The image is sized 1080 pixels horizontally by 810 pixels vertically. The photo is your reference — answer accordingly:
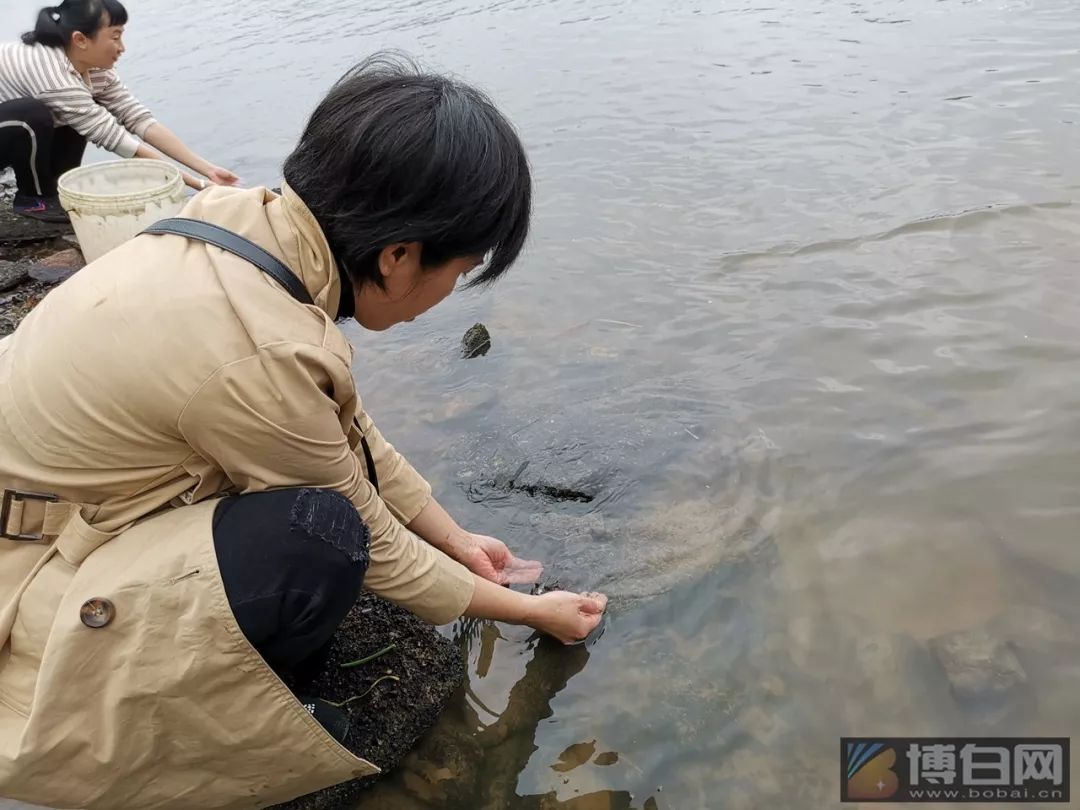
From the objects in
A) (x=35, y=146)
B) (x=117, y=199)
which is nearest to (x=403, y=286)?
(x=117, y=199)

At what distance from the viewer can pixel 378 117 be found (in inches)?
63.7

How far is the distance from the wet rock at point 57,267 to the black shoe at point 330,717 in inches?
140

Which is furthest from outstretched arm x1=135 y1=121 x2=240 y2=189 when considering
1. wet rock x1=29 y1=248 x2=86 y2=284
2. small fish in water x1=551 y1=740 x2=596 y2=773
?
small fish in water x1=551 y1=740 x2=596 y2=773

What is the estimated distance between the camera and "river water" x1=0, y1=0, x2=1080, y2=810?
224cm

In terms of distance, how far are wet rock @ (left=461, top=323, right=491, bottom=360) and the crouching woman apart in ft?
7.17

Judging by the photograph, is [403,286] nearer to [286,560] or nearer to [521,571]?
[286,560]

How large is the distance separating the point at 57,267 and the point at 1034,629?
489cm

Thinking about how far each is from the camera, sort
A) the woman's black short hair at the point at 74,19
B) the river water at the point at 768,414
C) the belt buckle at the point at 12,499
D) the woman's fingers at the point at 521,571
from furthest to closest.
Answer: the woman's black short hair at the point at 74,19, the woman's fingers at the point at 521,571, the river water at the point at 768,414, the belt buckle at the point at 12,499

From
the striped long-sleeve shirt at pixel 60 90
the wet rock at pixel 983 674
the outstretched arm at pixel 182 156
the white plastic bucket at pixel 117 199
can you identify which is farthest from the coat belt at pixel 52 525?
the striped long-sleeve shirt at pixel 60 90

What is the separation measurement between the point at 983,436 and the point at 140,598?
268cm

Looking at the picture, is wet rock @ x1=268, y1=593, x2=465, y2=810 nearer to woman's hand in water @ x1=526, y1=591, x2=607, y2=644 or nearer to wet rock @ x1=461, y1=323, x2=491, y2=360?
woman's hand in water @ x1=526, y1=591, x2=607, y2=644

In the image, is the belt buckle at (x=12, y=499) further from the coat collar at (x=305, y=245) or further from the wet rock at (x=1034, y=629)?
the wet rock at (x=1034, y=629)

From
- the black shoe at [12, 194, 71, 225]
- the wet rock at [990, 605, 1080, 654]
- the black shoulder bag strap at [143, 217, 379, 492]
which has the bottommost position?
the wet rock at [990, 605, 1080, 654]

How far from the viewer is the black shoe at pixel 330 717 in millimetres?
1986
